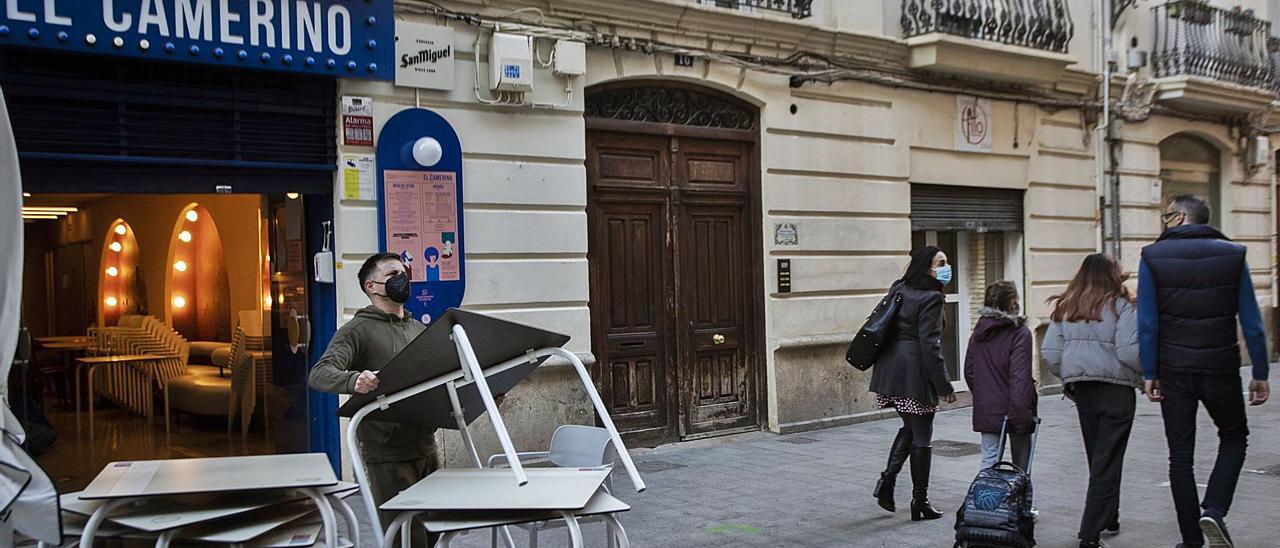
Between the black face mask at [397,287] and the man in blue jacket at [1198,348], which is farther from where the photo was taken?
the man in blue jacket at [1198,348]

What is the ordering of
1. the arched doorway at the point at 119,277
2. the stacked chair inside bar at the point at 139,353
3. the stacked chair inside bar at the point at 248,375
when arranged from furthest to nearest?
the arched doorway at the point at 119,277, the stacked chair inside bar at the point at 139,353, the stacked chair inside bar at the point at 248,375

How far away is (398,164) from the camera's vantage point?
845 centimetres

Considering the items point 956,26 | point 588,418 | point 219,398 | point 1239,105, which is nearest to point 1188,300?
point 588,418

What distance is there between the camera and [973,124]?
41.7ft

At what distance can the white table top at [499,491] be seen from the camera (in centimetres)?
370

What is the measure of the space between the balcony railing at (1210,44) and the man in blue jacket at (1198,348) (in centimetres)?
1003

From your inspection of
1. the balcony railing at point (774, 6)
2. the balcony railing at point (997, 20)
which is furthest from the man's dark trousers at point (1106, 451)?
the balcony railing at point (997, 20)

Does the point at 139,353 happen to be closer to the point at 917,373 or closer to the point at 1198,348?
the point at 917,373

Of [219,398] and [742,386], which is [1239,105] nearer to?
[742,386]

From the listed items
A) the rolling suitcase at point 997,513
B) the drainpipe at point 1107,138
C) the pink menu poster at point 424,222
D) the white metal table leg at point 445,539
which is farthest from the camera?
the drainpipe at point 1107,138

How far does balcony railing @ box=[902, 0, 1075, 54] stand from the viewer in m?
Answer: 11.9

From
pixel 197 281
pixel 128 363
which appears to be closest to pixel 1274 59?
pixel 197 281

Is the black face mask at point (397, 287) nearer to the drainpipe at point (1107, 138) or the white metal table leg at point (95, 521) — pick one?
the white metal table leg at point (95, 521)

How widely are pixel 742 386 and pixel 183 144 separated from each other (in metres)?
5.39
